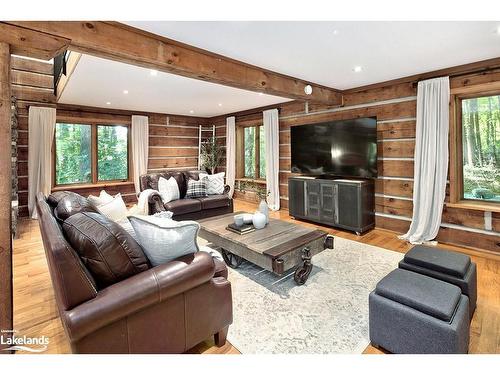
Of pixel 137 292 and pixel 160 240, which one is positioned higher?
pixel 160 240

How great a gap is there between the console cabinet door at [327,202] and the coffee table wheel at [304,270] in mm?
1952

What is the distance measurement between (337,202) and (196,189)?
2498 millimetres

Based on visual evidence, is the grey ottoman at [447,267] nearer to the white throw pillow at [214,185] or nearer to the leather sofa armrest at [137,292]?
the leather sofa armrest at [137,292]

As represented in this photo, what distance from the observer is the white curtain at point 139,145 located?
6.33 meters

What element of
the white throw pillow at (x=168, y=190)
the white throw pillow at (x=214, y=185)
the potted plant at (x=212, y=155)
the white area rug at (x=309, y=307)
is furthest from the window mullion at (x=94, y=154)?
the white area rug at (x=309, y=307)

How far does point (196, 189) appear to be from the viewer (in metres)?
4.93

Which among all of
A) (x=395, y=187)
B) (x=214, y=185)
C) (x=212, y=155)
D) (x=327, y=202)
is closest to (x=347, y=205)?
(x=327, y=202)

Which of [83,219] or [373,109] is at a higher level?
[373,109]

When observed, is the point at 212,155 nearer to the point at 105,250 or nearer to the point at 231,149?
the point at 231,149

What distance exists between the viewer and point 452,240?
3594 mm

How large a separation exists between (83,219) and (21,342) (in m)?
1.07

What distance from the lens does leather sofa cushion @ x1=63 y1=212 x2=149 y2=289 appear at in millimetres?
1418

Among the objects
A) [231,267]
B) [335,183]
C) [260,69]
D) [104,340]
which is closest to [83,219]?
[104,340]
